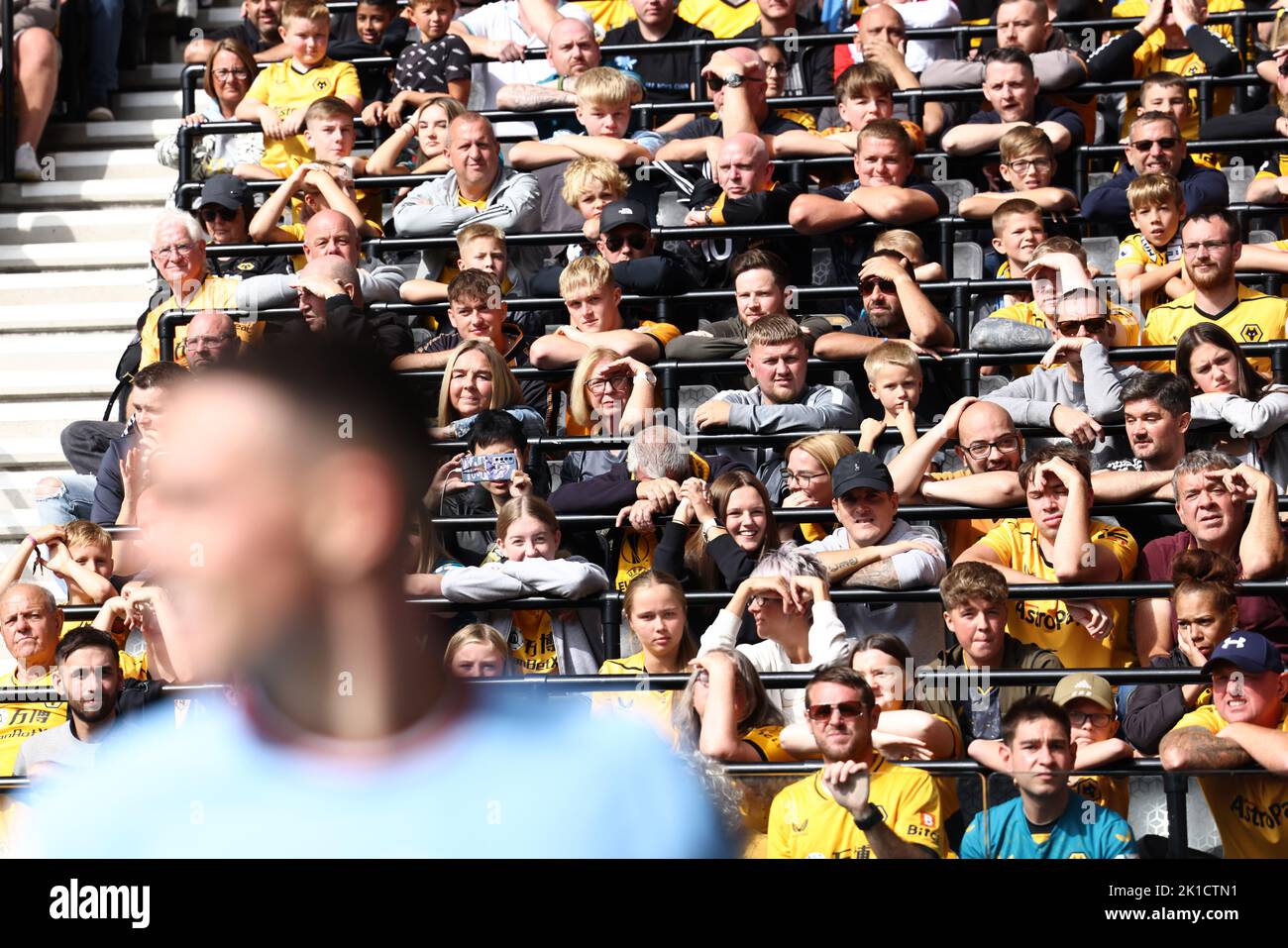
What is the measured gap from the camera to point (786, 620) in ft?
19.1

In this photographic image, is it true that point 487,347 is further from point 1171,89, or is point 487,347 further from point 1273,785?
point 1273,785

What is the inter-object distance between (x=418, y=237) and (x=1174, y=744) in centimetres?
440

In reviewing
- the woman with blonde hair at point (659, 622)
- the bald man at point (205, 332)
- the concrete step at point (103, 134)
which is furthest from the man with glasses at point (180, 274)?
the woman with blonde hair at point (659, 622)

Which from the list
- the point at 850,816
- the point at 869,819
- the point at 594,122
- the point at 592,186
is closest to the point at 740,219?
the point at 592,186

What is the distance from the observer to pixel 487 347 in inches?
277

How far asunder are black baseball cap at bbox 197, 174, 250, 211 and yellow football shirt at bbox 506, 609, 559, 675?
299cm

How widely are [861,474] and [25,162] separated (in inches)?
226

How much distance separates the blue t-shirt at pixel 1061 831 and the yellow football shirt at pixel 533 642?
11.8ft

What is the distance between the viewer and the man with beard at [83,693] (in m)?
5.25

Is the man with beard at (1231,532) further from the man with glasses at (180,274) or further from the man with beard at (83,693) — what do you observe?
the man with glasses at (180,274)

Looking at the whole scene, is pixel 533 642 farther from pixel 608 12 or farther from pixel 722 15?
pixel 608 12

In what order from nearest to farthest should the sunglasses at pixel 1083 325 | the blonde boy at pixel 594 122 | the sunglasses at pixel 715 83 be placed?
1. the sunglasses at pixel 1083 325
2. the blonde boy at pixel 594 122
3. the sunglasses at pixel 715 83

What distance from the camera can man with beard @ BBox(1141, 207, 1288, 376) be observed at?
7297mm

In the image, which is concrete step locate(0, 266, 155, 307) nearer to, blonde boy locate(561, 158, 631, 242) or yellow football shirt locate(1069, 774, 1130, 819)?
blonde boy locate(561, 158, 631, 242)
